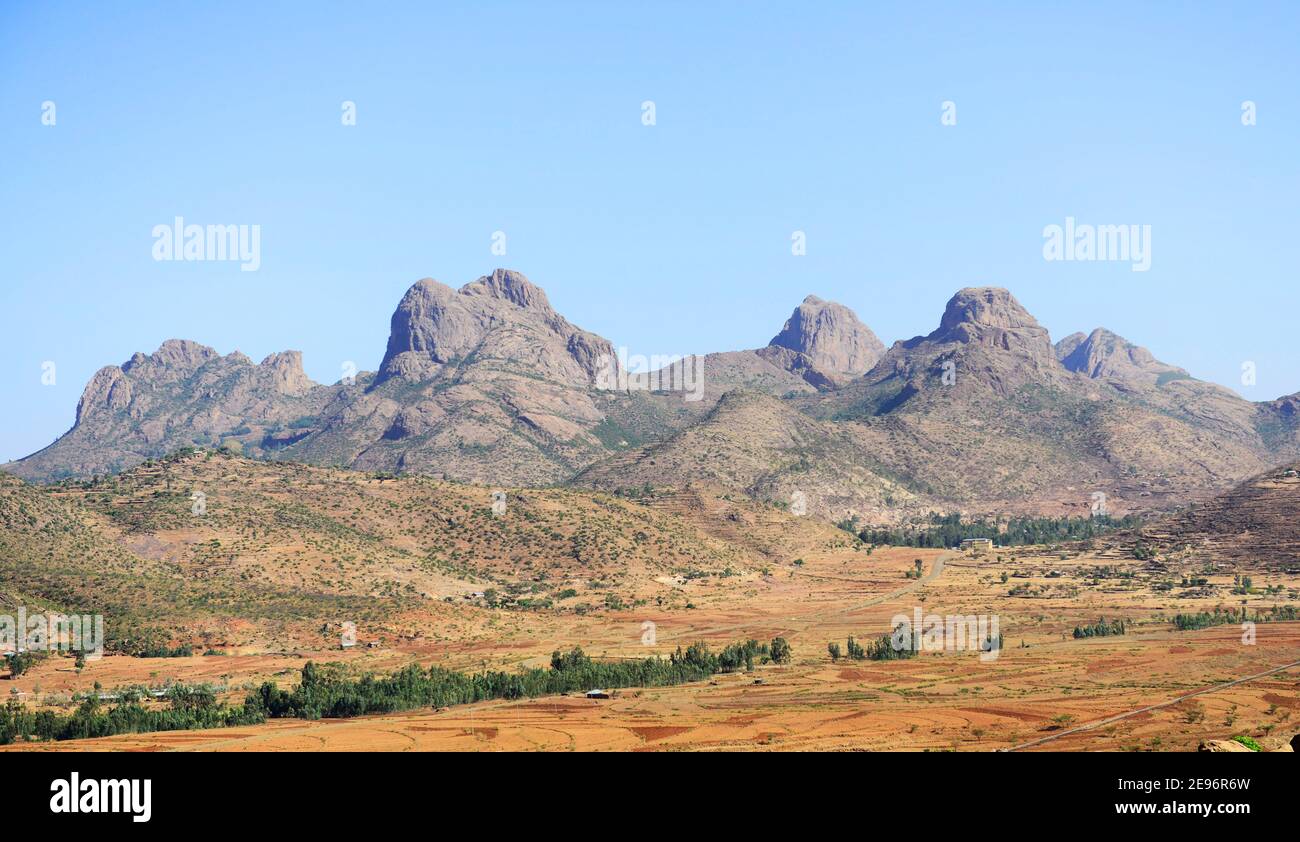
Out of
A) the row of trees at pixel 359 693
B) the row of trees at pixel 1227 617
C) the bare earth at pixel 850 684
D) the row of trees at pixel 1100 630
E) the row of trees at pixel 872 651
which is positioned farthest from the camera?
the row of trees at pixel 1227 617

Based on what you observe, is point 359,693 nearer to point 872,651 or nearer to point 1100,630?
point 872,651

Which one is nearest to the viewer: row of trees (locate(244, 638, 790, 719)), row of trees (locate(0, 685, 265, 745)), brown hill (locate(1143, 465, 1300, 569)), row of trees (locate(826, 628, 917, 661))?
row of trees (locate(0, 685, 265, 745))

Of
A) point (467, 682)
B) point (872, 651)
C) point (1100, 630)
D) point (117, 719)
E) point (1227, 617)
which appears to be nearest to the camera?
Result: point (117, 719)

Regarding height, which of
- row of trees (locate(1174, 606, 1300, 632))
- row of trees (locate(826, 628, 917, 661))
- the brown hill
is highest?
the brown hill

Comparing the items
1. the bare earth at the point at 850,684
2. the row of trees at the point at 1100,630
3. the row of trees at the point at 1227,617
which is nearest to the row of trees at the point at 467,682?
the bare earth at the point at 850,684

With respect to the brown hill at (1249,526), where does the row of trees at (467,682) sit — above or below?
below

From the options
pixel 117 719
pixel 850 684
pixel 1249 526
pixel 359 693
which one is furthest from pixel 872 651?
pixel 1249 526

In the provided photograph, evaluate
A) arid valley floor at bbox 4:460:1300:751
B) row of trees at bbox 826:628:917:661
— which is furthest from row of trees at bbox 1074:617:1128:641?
row of trees at bbox 826:628:917:661

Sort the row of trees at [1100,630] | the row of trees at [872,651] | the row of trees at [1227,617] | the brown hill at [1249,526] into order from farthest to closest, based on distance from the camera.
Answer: the brown hill at [1249,526] < the row of trees at [1227,617] < the row of trees at [1100,630] < the row of trees at [872,651]

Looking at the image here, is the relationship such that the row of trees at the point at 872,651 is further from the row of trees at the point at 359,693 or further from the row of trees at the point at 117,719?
the row of trees at the point at 117,719

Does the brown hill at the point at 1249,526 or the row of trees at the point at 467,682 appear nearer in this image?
the row of trees at the point at 467,682

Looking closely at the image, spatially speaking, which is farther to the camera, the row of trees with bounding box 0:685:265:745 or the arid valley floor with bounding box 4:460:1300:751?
the row of trees with bounding box 0:685:265:745

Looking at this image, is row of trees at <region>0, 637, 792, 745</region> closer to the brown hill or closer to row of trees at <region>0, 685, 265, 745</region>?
row of trees at <region>0, 685, 265, 745</region>
